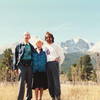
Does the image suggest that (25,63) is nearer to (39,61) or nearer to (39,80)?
(39,61)

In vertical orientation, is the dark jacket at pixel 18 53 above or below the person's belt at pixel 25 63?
above

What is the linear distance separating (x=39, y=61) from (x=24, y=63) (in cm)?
50

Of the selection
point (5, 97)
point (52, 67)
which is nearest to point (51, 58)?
point (52, 67)

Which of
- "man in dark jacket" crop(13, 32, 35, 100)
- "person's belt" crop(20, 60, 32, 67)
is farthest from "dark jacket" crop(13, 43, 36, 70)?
"person's belt" crop(20, 60, 32, 67)

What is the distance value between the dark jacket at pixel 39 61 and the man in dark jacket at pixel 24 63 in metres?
0.21

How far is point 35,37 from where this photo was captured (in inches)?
355

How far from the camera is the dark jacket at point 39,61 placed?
28.7ft

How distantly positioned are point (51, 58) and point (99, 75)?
32.5ft

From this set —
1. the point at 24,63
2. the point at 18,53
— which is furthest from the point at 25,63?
the point at 18,53

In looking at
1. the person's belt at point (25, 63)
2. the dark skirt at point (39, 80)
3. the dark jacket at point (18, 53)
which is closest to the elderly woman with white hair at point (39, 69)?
the dark skirt at point (39, 80)

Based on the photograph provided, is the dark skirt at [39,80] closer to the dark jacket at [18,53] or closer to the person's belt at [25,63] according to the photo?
the person's belt at [25,63]

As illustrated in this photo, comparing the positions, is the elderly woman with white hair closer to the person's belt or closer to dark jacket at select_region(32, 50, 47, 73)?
dark jacket at select_region(32, 50, 47, 73)

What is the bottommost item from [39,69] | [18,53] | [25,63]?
[39,69]

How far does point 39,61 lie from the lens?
877 cm
